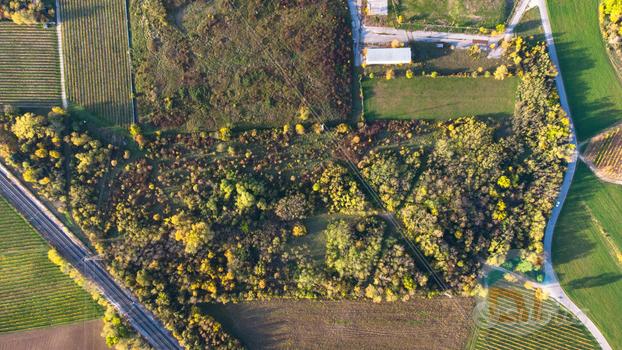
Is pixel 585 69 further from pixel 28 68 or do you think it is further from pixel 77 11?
pixel 28 68

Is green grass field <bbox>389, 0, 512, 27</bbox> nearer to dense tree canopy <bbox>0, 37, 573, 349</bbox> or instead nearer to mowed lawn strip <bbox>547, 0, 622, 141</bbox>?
dense tree canopy <bbox>0, 37, 573, 349</bbox>

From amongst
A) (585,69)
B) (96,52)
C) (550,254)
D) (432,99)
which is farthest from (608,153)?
(96,52)

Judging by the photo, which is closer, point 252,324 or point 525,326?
point 252,324

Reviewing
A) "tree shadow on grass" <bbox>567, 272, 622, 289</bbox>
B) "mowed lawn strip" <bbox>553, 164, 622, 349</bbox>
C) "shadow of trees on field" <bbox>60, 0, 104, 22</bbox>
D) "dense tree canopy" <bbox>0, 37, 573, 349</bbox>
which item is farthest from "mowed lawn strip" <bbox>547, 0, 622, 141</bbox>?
"shadow of trees on field" <bbox>60, 0, 104, 22</bbox>

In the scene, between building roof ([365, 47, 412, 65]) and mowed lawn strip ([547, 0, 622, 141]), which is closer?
building roof ([365, 47, 412, 65])

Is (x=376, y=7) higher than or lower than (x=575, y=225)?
higher

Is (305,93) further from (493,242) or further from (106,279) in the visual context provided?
(106,279)

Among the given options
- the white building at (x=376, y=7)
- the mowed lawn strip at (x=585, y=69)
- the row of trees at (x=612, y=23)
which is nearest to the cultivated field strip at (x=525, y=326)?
the mowed lawn strip at (x=585, y=69)

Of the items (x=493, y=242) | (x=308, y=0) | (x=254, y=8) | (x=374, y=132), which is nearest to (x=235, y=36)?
(x=254, y=8)
